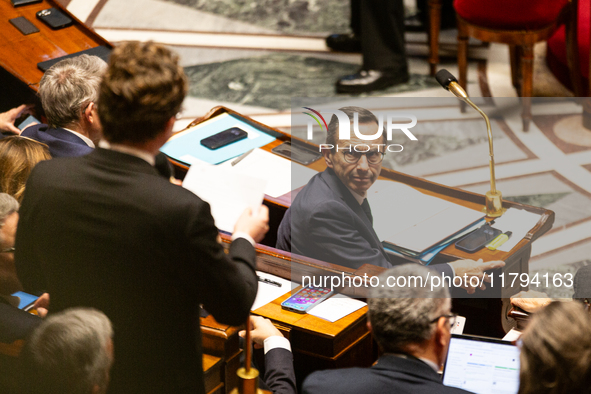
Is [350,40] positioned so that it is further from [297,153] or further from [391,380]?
[391,380]

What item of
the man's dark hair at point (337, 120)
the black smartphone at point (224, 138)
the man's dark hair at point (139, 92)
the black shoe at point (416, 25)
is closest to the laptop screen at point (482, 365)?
the man's dark hair at point (337, 120)

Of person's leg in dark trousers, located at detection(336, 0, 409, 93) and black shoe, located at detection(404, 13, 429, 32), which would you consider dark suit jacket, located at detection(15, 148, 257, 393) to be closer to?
person's leg in dark trousers, located at detection(336, 0, 409, 93)

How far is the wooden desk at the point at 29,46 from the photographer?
10.7ft

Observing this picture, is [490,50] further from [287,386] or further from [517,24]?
[287,386]

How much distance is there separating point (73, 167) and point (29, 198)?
0.12 metres

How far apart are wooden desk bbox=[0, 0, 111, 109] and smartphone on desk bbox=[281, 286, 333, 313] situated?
173 cm

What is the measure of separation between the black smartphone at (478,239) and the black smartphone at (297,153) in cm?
80

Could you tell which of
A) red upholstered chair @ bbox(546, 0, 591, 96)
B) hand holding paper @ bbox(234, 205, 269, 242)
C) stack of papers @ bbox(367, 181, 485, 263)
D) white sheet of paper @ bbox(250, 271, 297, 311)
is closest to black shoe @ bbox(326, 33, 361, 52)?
red upholstered chair @ bbox(546, 0, 591, 96)

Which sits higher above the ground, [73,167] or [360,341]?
[73,167]

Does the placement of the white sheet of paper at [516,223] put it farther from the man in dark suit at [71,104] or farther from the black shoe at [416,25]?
the black shoe at [416,25]

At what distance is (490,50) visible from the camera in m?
5.66

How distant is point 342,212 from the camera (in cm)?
234

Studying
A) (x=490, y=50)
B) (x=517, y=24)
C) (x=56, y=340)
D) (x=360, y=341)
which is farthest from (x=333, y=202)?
(x=490, y=50)

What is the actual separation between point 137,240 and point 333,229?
1073 millimetres
